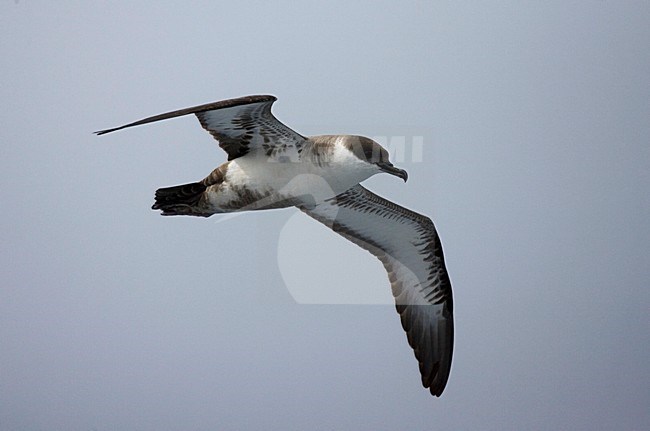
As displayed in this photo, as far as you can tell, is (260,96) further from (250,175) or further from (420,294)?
(420,294)

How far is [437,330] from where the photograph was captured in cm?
649

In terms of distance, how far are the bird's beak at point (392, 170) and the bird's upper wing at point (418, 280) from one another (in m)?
1.36

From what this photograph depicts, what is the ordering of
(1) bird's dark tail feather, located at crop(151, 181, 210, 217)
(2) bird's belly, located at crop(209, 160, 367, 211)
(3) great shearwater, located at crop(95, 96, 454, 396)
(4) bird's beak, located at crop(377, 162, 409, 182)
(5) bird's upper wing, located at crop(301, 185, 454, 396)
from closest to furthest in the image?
(4) bird's beak, located at crop(377, 162, 409, 182) < (3) great shearwater, located at crop(95, 96, 454, 396) < (2) bird's belly, located at crop(209, 160, 367, 211) < (1) bird's dark tail feather, located at crop(151, 181, 210, 217) < (5) bird's upper wing, located at crop(301, 185, 454, 396)

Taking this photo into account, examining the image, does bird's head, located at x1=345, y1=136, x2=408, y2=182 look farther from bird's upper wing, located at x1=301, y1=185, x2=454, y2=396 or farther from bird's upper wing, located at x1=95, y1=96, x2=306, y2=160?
bird's upper wing, located at x1=301, y1=185, x2=454, y2=396

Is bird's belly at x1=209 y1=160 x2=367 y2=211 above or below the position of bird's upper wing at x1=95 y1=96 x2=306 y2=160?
below

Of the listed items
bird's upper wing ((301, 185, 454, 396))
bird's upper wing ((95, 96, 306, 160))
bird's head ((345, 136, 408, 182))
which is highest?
bird's upper wing ((95, 96, 306, 160))

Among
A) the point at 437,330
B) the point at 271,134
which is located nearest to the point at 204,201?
the point at 271,134

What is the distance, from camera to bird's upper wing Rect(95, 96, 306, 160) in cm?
490

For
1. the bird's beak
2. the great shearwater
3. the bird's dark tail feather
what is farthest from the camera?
the bird's dark tail feather

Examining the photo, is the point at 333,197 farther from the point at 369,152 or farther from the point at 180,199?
the point at 180,199

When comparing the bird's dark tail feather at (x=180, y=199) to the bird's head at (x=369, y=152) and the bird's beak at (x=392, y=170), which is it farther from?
the bird's beak at (x=392, y=170)

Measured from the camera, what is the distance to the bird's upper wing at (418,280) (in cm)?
627

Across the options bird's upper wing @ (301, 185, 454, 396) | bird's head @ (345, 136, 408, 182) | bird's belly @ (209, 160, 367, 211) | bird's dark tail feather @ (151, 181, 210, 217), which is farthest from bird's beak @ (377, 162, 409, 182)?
bird's upper wing @ (301, 185, 454, 396)

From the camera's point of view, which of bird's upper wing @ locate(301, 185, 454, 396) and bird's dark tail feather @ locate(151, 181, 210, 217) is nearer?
bird's dark tail feather @ locate(151, 181, 210, 217)
